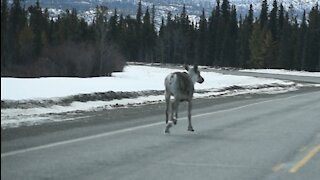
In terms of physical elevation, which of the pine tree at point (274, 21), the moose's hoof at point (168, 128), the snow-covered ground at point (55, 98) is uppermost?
the pine tree at point (274, 21)

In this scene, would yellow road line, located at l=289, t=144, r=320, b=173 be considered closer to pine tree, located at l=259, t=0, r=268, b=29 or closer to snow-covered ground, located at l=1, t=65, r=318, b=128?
snow-covered ground, located at l=1, t=65, r=318, b=128

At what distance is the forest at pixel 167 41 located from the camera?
5228 cm

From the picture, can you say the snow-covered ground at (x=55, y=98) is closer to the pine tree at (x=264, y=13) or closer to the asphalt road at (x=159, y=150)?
the asphalt road at (x=159, y=150)

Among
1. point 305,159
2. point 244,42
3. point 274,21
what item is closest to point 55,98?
point 305,159

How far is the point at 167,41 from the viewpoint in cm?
13312

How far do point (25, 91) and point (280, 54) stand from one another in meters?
88.4

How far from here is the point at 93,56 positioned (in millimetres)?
51969

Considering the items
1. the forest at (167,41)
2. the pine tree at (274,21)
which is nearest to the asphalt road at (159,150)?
the forest at (167,41)

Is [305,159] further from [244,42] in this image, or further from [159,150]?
[244,42]

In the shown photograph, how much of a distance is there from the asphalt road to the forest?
32.1 meters

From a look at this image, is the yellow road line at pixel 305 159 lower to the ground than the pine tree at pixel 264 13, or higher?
lower

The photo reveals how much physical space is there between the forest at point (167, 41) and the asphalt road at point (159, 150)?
3210cm

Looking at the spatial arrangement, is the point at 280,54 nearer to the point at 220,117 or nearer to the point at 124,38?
the point at 124,38

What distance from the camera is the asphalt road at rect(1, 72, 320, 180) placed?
8219mm
